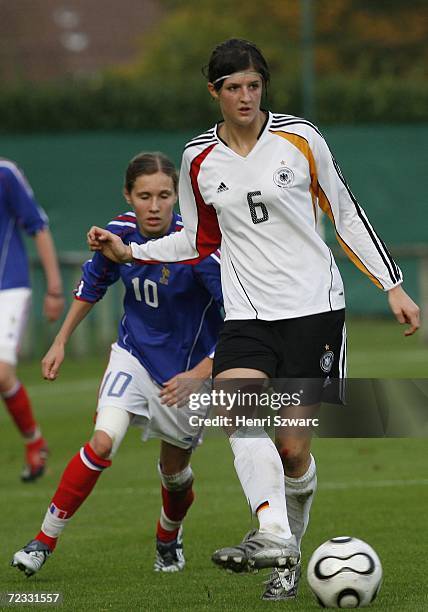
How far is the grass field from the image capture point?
595 centimetres

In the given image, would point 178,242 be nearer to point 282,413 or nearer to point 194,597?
point 282,413

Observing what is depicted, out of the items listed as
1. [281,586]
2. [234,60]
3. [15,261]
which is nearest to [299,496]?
[281,586]

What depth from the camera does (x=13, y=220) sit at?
32.0 feet

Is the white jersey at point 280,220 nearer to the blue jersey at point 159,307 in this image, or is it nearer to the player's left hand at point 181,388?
the player's left hand at point 181,388

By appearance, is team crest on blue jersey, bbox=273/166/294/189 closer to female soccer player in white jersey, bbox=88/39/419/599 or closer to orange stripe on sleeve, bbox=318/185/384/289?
female soccer player in white jersey, bbox=88/39/419/599

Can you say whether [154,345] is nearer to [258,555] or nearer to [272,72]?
[258,555]

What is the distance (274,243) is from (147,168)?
1293 mm

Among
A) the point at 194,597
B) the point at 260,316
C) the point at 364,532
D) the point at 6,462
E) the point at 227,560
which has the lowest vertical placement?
the point at 6,462

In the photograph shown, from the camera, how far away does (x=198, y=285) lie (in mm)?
6664

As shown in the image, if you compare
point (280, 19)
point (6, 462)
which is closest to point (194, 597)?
point (6, 462)

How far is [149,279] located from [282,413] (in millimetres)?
1259

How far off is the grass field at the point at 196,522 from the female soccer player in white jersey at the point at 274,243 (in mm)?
540

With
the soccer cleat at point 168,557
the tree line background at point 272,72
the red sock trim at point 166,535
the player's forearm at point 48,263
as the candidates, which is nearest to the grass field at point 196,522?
the soccer cleat at point 168,557
